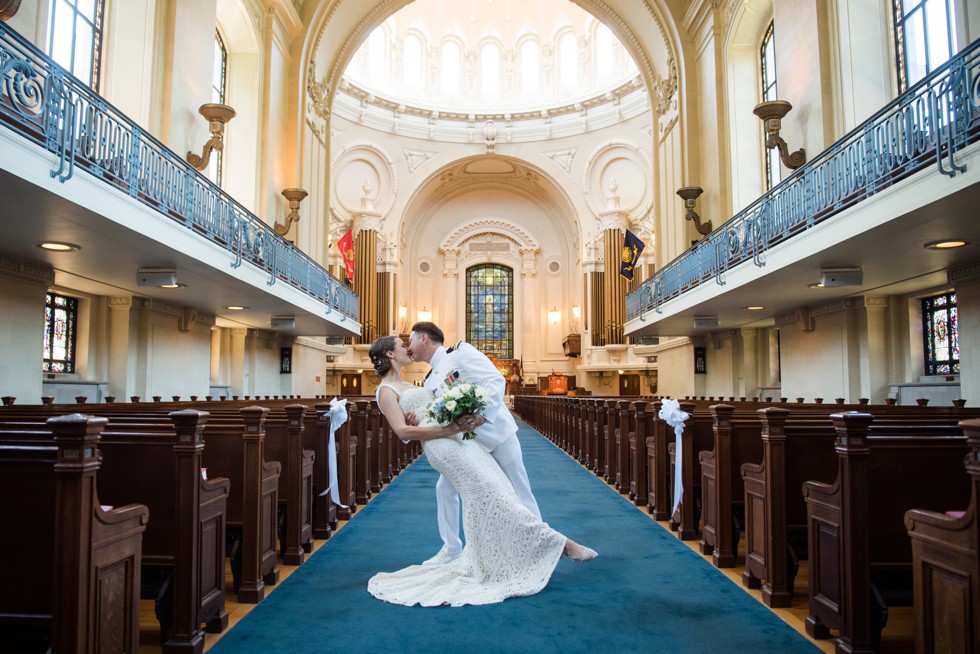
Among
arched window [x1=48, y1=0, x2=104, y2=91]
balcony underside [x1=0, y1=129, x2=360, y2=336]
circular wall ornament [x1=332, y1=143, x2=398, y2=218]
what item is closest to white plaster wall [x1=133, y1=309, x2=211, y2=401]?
balcony underside [x1=0, y1=129, x2=360, y2=336]

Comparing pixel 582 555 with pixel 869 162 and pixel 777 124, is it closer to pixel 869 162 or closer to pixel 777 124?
pixel 869 162

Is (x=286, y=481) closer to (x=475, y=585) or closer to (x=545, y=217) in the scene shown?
(x=475, y=585)

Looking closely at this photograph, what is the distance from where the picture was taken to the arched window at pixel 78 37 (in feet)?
31.2

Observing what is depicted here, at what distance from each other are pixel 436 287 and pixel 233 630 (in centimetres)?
2885

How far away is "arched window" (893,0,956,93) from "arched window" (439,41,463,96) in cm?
2189

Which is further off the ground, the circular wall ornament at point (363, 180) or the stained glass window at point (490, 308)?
the circular wall ornament at point (363, 180)

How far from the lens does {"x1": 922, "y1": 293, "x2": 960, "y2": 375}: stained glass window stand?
973 centimetres

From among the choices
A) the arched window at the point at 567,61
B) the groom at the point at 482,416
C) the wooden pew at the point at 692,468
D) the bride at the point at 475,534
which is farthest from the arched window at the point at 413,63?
the bride at the point at 475,534

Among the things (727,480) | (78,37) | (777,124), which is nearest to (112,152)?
(78,37)

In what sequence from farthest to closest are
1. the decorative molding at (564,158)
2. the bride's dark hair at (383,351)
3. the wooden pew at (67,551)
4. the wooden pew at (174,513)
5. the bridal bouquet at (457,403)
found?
1. the decorative molding at (564,158)
2. the bride's dark hair at (383,351)
3. the bridal bouquet at (457,403)
4. the wooden pew at (174,513)
5. the wooden pew at (67,551)

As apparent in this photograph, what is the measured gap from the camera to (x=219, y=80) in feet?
49.3

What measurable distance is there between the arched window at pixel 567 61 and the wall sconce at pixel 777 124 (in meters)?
19.2

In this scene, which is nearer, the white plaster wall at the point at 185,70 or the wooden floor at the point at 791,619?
the wooden floor at the point at 791,619

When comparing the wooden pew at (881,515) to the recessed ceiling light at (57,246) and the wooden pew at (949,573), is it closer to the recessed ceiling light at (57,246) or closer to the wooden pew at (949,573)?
the wooden pew at (949,573)
